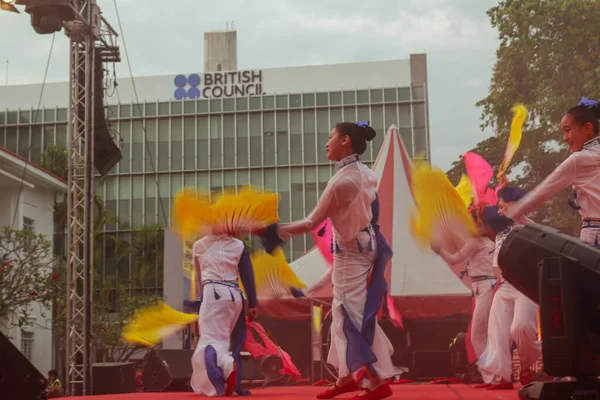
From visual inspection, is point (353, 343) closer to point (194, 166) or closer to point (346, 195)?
point (346, 195)

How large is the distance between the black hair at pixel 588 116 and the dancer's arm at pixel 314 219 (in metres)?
1.50

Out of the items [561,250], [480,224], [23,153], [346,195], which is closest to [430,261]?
[480,224]

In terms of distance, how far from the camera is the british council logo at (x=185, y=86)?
45969 millimetres

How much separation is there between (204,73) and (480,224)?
37.9 m

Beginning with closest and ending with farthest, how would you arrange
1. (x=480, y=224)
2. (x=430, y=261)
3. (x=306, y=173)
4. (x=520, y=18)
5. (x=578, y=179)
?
(x=578, y=179) → (x=480, y=224) → (x=430, y=261) → (x=520, y=18) → (x=306, y=173)

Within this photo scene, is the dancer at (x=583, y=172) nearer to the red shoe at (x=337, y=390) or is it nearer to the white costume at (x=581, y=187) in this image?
the white costume at (x=581, y=187)

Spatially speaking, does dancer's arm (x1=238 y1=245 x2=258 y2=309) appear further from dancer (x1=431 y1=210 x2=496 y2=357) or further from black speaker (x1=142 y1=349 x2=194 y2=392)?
black speaker (x1=142 y1=349 x2=194 y2=392)

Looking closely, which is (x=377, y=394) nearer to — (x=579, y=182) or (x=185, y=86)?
(x=579, y=182)

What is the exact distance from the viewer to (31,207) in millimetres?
26984

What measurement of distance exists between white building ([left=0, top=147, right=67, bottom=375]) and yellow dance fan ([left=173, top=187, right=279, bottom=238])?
1738cm

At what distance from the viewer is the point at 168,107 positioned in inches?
1800

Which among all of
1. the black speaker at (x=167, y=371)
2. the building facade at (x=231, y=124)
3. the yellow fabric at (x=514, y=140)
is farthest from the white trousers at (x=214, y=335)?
the building facade at (x=231, y=124)

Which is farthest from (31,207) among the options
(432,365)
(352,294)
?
(352,294)

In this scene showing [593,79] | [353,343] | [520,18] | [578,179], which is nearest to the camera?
[578,179]
